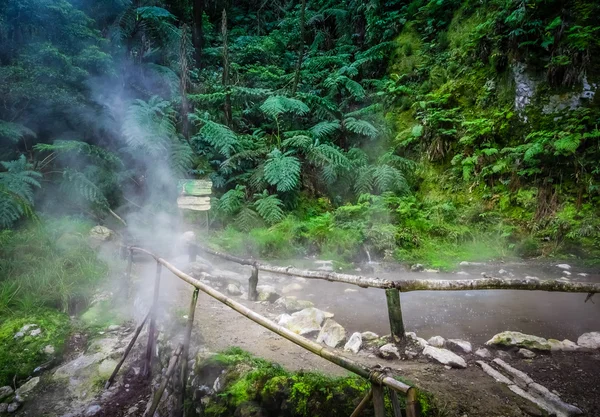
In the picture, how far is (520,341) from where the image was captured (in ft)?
9.47

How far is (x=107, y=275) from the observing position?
522 cm

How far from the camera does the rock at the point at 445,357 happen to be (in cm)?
252

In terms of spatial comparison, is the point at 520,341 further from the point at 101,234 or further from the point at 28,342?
the point at 101,234

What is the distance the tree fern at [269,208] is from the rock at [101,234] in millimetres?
3325

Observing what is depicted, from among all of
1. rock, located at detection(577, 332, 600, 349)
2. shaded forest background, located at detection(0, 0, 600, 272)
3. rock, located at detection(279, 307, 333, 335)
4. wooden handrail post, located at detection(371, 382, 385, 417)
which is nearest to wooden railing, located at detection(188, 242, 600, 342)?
rock, located at detection(577, 332, 600, 349)

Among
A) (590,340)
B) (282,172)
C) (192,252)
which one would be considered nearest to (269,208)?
(282,172)

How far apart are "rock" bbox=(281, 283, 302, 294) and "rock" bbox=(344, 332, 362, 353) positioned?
2206 mm

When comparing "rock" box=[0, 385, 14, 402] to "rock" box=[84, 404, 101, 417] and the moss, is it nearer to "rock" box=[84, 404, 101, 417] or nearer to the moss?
the moss

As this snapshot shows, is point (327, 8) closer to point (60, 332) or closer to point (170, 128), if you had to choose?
point (170, 128)

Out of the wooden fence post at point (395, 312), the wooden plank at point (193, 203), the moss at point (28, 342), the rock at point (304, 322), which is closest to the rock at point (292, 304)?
the rock at point (304, 322)

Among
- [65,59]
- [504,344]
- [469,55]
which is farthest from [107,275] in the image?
[469,55]

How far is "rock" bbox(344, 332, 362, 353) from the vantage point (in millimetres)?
2918

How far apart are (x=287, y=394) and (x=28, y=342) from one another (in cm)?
374

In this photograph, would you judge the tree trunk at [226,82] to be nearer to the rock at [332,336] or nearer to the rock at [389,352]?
the rock at [332,336]
